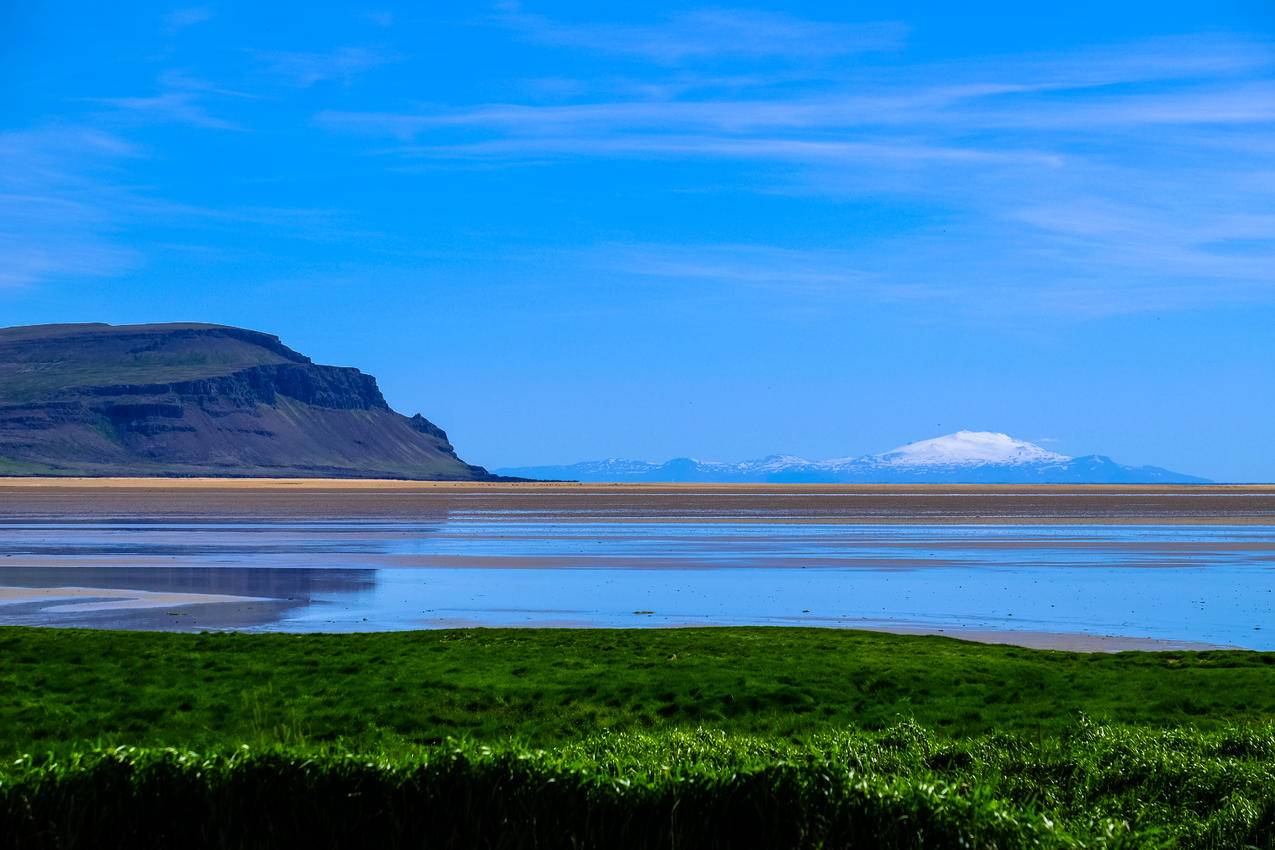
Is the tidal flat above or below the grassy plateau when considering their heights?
below

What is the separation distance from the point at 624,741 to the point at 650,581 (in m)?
28.8

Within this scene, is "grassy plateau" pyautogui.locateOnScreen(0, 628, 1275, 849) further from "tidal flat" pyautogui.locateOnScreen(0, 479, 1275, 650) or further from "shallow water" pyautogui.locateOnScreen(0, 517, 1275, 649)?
"shallow water" pyautogui.locateOnScreen(0, 517, 1275, 649)

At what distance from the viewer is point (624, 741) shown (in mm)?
13195

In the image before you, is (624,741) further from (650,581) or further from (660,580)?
(660,580)

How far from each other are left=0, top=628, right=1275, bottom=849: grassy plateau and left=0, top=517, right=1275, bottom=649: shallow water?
802 centimetres

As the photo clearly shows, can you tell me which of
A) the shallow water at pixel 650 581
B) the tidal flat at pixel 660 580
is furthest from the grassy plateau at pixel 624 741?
the shallow water at pixel 650 581

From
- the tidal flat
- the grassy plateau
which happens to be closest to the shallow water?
the tidal flat

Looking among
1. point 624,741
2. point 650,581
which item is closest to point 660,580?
point 650,581

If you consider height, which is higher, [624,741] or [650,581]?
[624,741]

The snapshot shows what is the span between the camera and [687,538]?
69750 millimetres

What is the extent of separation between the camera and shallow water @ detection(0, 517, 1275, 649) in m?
31.2

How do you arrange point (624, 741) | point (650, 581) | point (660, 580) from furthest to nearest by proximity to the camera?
point (660, 580) → point (650, 581) → point (624, 741)

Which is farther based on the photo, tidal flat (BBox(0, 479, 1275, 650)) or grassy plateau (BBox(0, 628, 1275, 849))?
tidal flat (BBox(0, 479, 1275, 650))

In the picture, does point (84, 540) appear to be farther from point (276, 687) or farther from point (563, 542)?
point (276, 687)
